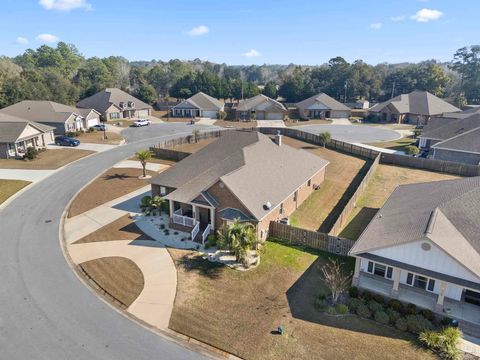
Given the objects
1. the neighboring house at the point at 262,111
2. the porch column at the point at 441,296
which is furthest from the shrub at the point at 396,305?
the neighboring house at the point at 262,111

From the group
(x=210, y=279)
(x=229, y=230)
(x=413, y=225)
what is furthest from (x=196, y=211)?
(x=413, y=225)

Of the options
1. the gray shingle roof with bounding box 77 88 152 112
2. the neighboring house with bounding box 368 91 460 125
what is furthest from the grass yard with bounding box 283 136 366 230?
the gray shingle roof with bounding box 77 88 152 112

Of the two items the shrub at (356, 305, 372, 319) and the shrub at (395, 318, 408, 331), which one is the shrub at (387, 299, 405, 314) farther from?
the shrub at (356, 305, 372, 319)

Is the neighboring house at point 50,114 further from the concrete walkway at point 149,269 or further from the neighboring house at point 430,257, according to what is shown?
the neighboring house at point 430,257

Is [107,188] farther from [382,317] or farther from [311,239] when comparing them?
[382,317]

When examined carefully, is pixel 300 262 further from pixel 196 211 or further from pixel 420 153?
pixel 420 153

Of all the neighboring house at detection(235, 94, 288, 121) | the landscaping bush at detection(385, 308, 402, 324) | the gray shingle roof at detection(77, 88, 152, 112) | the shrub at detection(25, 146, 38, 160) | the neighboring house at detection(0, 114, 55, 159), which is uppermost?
the gray shingle roof at detection(77, 88, 152, 112)
